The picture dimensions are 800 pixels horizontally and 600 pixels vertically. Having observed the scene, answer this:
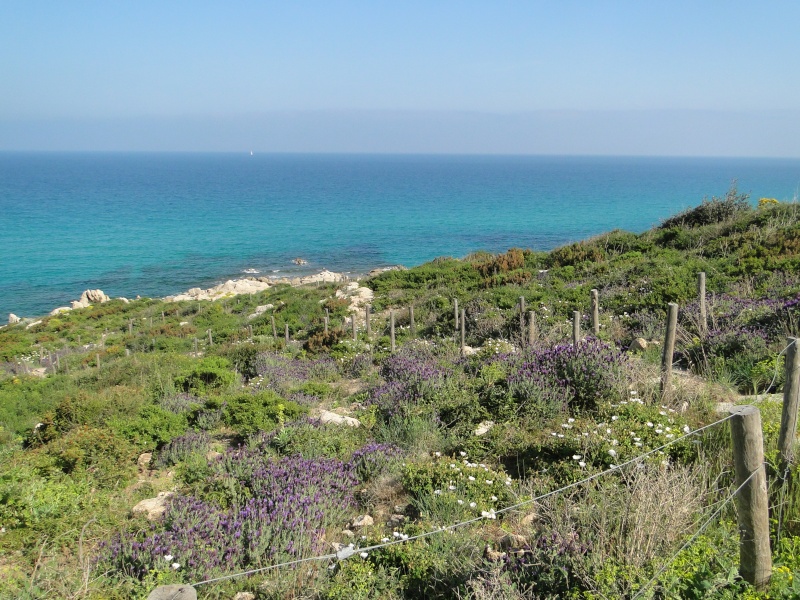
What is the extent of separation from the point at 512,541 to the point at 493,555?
33 centimetres

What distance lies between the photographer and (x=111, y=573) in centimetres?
483

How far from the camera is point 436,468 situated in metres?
5.96

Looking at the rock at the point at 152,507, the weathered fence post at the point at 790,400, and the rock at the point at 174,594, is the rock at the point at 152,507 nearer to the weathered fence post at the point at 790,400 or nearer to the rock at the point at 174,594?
the rock at the point at 174,594

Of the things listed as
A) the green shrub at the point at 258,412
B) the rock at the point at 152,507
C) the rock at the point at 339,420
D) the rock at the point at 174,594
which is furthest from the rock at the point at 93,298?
the rock at the point at 174,594

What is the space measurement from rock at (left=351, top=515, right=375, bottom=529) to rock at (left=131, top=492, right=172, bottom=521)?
2.21 metres

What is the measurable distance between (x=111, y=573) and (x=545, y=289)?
16440 mm

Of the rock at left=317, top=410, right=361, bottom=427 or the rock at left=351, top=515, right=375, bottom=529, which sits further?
the rock at left=317, top=410, right=361, bottom=427

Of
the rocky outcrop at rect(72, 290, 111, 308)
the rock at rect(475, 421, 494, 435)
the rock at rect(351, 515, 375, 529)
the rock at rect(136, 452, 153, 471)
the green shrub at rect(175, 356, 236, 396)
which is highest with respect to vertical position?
the rock at rect(475, 421, 494, 435)

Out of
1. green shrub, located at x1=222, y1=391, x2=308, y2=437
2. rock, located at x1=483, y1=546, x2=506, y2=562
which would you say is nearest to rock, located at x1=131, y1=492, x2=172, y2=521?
green shrub, located at x1=222, y1=391, x2=308, y2=437

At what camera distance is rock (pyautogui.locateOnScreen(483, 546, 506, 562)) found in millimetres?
4219

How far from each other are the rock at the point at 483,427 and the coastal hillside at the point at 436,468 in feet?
0.22

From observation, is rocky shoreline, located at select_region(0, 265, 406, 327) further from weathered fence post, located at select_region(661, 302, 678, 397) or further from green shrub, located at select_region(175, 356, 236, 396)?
weathered fence post, located at select_region(661, 302, 678, 397)

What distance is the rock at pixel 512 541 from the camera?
4517mm

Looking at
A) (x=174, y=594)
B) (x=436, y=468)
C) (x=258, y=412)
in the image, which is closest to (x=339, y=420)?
(x=258, y=412)
